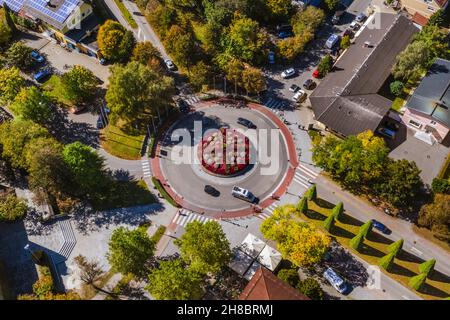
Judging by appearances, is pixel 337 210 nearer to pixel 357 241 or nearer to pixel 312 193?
pixel 312 193

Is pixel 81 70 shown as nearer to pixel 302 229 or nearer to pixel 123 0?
pixel 123 0

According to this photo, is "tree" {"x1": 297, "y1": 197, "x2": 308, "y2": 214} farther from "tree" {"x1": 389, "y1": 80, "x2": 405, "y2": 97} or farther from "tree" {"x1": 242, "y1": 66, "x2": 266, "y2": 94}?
"tree" {"x1": 389, "y1": 80, "x2": 405, "y2": 97}

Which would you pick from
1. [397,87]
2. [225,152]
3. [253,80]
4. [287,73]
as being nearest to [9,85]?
[225,152]

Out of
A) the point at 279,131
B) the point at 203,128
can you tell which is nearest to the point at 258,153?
the point at 279,131

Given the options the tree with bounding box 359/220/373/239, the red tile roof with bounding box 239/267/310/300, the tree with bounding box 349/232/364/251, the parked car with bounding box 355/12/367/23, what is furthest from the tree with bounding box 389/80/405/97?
the red tile roof with bounding box 239/267/310/300

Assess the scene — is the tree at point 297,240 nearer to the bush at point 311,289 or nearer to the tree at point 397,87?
the bush at point 311,289

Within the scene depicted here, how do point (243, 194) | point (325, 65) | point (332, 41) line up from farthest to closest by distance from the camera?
1. point (332, 41)
2. point (325, 65)
3. point (243, 194)

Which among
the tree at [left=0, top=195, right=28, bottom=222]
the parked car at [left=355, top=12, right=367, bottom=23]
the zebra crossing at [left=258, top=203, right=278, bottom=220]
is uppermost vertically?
the parked car at [left=355, top=12, right=367, bottom=23]
